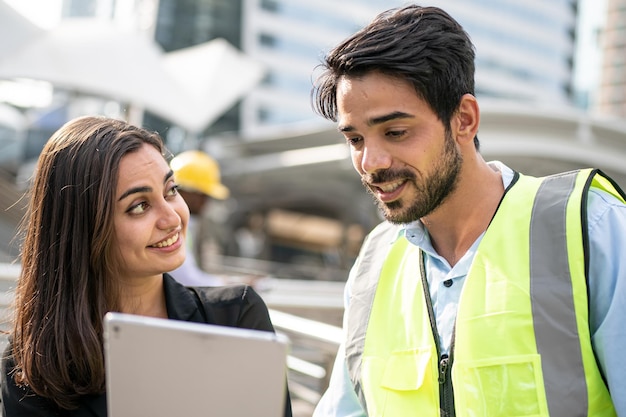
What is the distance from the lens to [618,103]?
11950 cm

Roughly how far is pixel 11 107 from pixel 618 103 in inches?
4432

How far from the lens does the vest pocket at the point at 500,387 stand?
5.74 feet

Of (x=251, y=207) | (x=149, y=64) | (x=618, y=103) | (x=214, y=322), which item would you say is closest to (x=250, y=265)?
(x=149, y=64)

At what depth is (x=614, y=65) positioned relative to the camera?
118562 mm

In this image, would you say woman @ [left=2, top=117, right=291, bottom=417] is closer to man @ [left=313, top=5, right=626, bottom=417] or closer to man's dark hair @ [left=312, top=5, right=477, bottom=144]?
man @ [left=313, top=5, right=626, bottom=417]

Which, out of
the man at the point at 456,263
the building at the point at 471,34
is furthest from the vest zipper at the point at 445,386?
the building at the point at 471,34

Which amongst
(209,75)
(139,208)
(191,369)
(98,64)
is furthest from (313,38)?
(191,369)

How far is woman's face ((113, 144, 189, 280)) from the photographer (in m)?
2.18

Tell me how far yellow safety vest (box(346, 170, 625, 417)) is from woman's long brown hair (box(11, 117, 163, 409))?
77cm

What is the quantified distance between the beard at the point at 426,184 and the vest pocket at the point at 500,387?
42 cm

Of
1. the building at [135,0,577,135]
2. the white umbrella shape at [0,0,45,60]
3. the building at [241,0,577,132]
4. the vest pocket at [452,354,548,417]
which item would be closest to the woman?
the vest pocket at [452,354,548,417]

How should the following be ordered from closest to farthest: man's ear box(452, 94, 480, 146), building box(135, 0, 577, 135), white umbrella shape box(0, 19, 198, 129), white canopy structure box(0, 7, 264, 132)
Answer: man's ear box(452, 94, 480, 146) < white canopy structure box(0, 7, 264, 132) < white umbrella shape box(0, 19, 198, 129) < building box(135, 0, 577, 135)

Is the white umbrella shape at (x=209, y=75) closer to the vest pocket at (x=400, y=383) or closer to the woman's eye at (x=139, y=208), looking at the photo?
the woman's eye at (x=139, y=208)

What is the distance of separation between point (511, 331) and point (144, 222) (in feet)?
3.52
